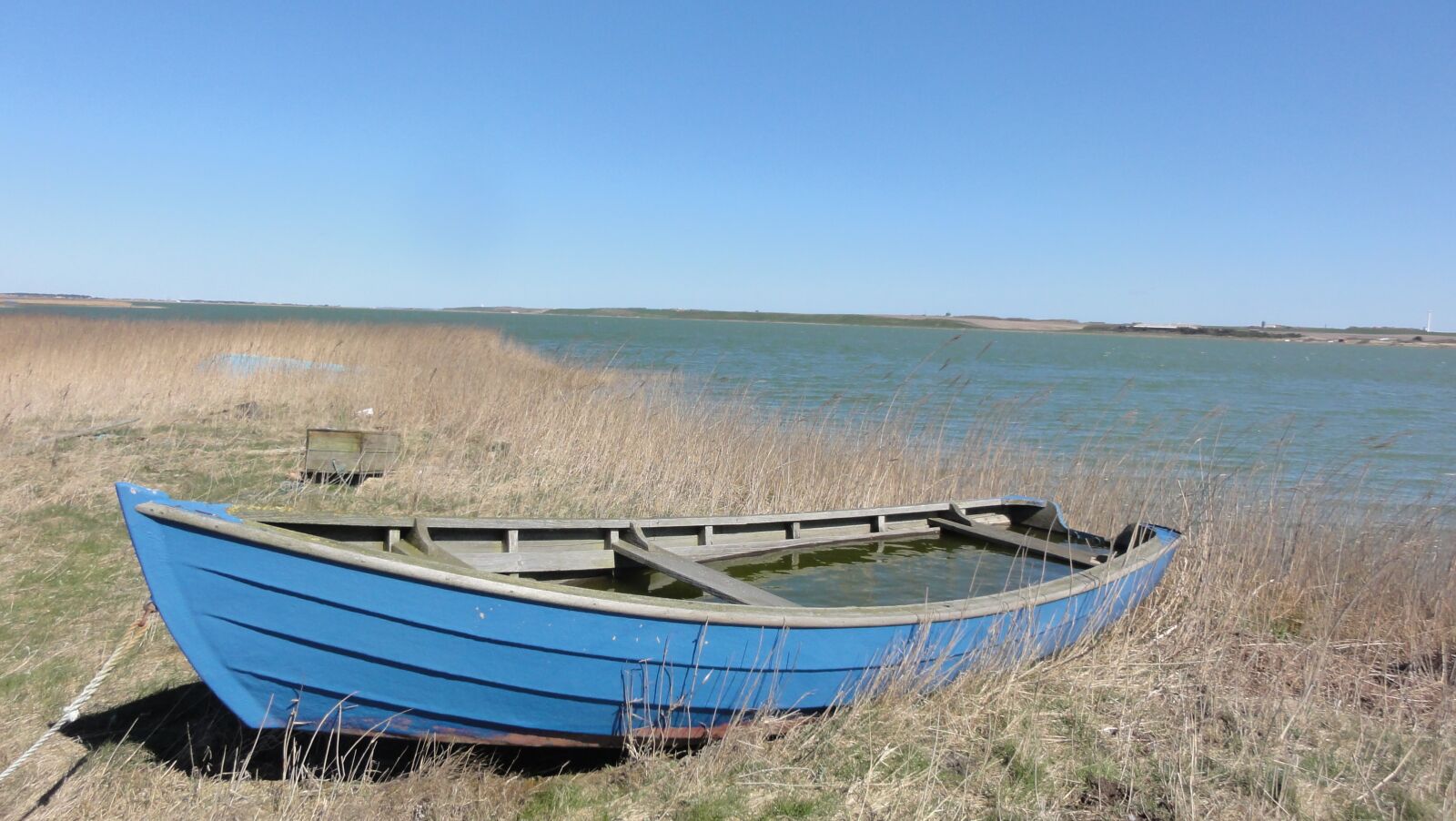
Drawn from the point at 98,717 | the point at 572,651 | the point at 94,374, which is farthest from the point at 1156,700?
the point at 94,374

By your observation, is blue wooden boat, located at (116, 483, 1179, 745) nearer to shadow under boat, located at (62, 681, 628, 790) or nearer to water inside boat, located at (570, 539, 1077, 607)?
shadow under boat, located at (62, 681, 628, 790)

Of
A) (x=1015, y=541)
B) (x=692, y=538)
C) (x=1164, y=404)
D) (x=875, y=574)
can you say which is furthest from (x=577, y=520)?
(x=1164, y=404)

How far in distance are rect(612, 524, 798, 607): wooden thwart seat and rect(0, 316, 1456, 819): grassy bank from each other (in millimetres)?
558

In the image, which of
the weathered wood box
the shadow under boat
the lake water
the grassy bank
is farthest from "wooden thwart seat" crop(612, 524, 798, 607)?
the lake water

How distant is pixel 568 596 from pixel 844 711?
4.57ft

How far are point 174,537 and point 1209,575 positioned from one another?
5272mm

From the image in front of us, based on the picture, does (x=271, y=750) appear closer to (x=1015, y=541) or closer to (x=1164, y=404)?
(x=1015, y=541)

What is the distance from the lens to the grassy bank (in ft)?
10.7

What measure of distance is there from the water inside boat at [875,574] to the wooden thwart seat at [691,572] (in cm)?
18

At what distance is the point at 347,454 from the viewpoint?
7.29 metres

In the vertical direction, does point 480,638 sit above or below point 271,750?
above

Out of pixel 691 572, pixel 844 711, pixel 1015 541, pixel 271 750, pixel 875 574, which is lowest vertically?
pixel 271 750

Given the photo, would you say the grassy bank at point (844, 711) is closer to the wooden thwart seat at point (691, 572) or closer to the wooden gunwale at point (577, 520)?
the wooden thwart seat at point (691, 572)

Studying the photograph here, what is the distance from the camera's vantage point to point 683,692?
3.32 metres
